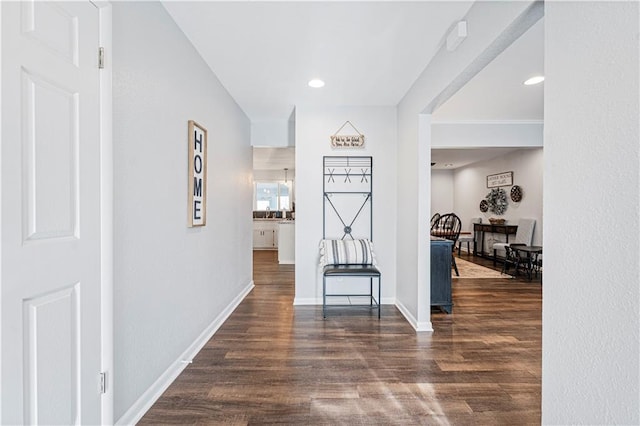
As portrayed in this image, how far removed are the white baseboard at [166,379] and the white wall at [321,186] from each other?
114 centimetres

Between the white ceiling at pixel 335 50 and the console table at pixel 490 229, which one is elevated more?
the white ceiling at pixel 335 50

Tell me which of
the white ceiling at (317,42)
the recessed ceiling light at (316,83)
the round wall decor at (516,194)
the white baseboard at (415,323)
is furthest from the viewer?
the round wall decor at (516,194)

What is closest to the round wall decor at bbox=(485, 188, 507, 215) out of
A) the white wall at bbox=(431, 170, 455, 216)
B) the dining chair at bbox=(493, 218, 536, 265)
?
the dining chair at bbox=(493, 218, 536, 265)

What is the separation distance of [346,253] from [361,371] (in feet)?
4.81

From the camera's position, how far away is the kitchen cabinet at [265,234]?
29.6ft

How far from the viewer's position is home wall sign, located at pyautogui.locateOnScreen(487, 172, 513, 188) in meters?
6.67

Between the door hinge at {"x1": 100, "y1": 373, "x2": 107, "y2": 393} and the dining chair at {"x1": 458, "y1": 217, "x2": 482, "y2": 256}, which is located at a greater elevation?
the dining chair at {"x1": 458, "y1": 217, "x2": 482, "y2": 256}

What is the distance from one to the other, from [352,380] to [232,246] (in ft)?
6.65

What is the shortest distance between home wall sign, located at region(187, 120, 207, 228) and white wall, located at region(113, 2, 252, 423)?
66 millimetres

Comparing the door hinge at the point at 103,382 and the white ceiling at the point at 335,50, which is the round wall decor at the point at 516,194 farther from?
the door hinge at the point at 103,382

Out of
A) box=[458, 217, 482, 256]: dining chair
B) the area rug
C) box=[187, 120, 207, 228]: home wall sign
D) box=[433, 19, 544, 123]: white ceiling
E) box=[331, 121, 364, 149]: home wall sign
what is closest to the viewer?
box=[187, 120, 207, 228]: home wall sign

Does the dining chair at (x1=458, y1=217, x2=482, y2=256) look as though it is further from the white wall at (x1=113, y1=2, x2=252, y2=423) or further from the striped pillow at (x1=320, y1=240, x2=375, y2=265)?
the white wall at (x1=113, y1=2, x2=252, y2=423)
